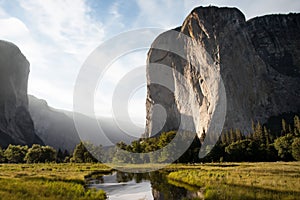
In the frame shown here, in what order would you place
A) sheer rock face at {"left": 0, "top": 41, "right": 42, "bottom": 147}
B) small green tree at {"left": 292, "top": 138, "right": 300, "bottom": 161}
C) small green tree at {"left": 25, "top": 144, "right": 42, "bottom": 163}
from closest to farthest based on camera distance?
small green tree at {"left": 292, "top": 138, "right": 300, "bottom": 161}, small green tree at {"left": 25, "top": 144, "right": 42, "bottom": 163}, sheer rock face at {"left": 0, "top": 41, "right": 42, "bottom": 147}

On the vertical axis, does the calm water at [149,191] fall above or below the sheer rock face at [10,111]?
below

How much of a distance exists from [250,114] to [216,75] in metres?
26.7

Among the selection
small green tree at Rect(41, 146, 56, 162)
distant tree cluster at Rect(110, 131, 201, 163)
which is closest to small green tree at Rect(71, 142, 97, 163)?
small green tree at Rect(41, 146, 56, 162)

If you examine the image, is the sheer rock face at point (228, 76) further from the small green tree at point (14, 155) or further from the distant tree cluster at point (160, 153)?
the small green tree at point (14, 155)

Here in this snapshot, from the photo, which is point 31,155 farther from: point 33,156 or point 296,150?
point 296,150

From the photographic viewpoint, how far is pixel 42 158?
351 ft

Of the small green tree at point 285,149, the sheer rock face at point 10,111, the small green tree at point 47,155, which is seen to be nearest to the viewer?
the small green tree at point 285,149

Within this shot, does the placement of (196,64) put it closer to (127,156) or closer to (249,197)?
(127,156)

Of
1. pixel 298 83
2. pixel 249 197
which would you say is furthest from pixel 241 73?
pixel 249 197

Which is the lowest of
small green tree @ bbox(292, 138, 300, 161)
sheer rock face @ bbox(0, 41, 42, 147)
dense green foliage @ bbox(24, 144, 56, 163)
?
small green tree @ bbox(292, 138, 300, 161)

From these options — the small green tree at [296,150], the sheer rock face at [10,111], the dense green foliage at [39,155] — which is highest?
the sheer rock face at [10,111]

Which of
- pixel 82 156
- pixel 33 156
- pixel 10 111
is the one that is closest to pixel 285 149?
pixel 82 156

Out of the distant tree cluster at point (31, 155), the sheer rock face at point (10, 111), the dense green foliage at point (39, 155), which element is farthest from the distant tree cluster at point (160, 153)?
the sheer rock face at point (10, 111)

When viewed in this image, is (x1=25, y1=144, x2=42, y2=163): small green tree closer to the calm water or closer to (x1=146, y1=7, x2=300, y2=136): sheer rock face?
the calm water
